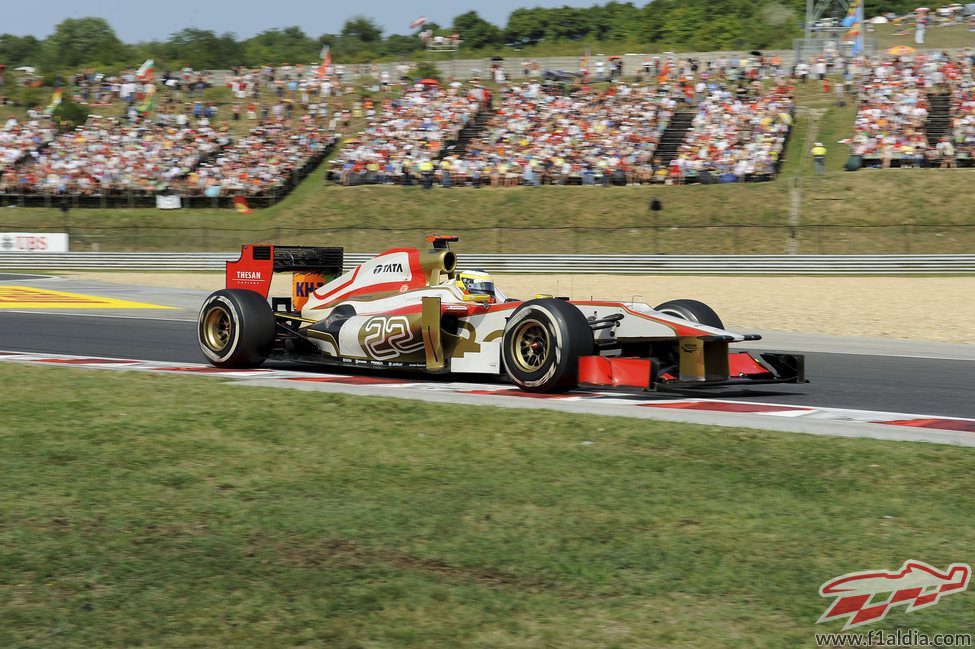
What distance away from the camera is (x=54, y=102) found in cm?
4488

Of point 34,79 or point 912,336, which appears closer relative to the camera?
point 912,336

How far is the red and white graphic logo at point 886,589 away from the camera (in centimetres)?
405

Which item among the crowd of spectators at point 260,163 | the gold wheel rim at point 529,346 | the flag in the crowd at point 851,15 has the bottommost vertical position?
the gold wheel rim at point 529,346

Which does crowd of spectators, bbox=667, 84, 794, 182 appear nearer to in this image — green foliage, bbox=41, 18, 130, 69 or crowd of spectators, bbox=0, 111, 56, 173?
crowd of spectators, bbox=0, 111, 56, 173

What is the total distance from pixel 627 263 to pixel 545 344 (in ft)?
72.5

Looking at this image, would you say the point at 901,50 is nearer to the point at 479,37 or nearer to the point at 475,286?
the point at 475,286

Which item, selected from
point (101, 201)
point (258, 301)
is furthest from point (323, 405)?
point (101, 201)

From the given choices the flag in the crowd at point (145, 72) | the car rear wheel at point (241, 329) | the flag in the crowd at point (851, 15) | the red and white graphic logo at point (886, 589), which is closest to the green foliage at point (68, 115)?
the flag in the crowd at point (145, 72)

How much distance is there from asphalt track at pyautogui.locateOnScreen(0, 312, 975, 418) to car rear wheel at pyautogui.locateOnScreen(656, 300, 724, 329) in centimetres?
69

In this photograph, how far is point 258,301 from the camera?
37.3 feet

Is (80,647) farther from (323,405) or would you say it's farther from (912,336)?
(912,336)

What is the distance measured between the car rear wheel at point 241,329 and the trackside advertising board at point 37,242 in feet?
88.4

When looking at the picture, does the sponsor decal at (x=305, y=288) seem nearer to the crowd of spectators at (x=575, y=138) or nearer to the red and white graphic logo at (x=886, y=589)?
the red and white graphic logo at (x=886, y=589)

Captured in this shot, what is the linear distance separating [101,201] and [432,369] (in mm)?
32047
